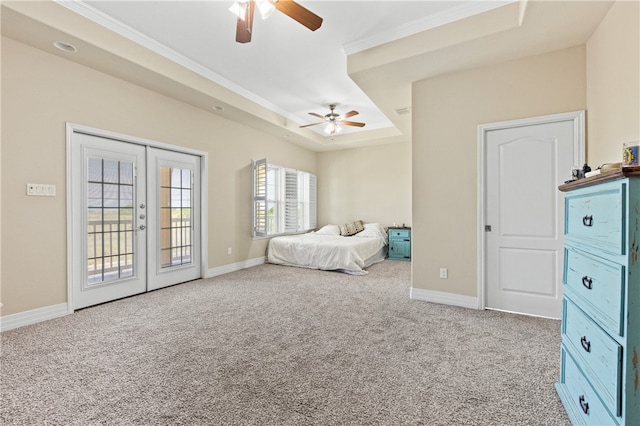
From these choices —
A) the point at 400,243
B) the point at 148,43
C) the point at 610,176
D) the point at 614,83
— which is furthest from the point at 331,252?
the point at 610,176

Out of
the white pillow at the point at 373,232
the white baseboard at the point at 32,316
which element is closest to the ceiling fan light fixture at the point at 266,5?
the white baseboard at the point at 32,316

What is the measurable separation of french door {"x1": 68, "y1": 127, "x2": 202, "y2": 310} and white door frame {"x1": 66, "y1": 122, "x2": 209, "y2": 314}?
0.07 feet

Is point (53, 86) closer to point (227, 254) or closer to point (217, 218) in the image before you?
point (217, 218)

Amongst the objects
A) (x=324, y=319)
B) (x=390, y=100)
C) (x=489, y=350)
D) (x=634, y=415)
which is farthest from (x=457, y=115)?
(x=634, y=415)

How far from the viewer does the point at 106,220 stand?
11.8 ft

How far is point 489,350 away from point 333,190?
587 cm

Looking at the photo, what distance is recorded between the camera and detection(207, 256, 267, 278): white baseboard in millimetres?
4921

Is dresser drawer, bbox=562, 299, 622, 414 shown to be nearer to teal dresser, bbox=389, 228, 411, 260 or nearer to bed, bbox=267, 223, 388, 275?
bed, bbox=267, 223, 388, 275

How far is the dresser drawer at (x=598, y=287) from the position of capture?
110 centimetres

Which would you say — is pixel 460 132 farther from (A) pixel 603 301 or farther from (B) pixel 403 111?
(A) pixel 603 301

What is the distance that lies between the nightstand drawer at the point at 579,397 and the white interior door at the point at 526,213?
5.25 ft

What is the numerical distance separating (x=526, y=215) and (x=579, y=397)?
2.07m

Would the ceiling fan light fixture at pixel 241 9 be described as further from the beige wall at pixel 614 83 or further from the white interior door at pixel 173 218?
the beige wall at pixel 614 83

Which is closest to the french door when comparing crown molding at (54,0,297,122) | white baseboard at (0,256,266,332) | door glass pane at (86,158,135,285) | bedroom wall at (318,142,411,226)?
door glass pane at (86,158,135,285)
